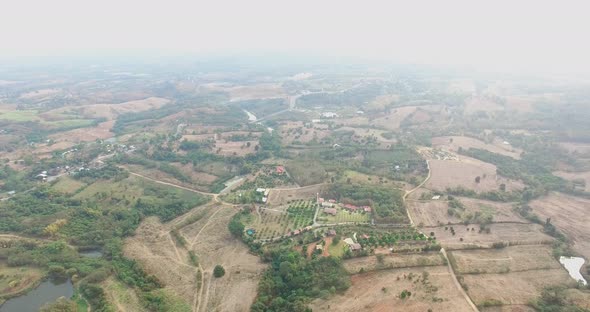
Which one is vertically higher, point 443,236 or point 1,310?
point 443,236

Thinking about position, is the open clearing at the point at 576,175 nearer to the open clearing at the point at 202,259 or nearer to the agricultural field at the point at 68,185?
the open clearing at the point at 202,259

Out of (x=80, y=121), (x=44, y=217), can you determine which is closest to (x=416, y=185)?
(x=44, y=217)

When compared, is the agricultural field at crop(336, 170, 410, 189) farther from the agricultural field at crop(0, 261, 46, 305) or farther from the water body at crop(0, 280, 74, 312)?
the agricultural field at crop(0, 261, 46, 305)

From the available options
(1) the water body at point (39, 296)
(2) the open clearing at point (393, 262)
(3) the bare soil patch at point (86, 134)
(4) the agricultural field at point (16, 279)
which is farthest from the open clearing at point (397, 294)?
(3) the bare soil patch at point (86, 134)

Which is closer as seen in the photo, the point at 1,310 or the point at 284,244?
the point at 1,310

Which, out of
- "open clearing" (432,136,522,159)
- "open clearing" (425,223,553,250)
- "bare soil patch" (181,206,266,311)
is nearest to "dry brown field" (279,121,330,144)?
"open clearing" (432,136,522,159)

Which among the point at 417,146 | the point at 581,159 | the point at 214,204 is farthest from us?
the point at 417,146

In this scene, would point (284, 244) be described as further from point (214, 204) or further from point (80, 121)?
point (80, 121)
